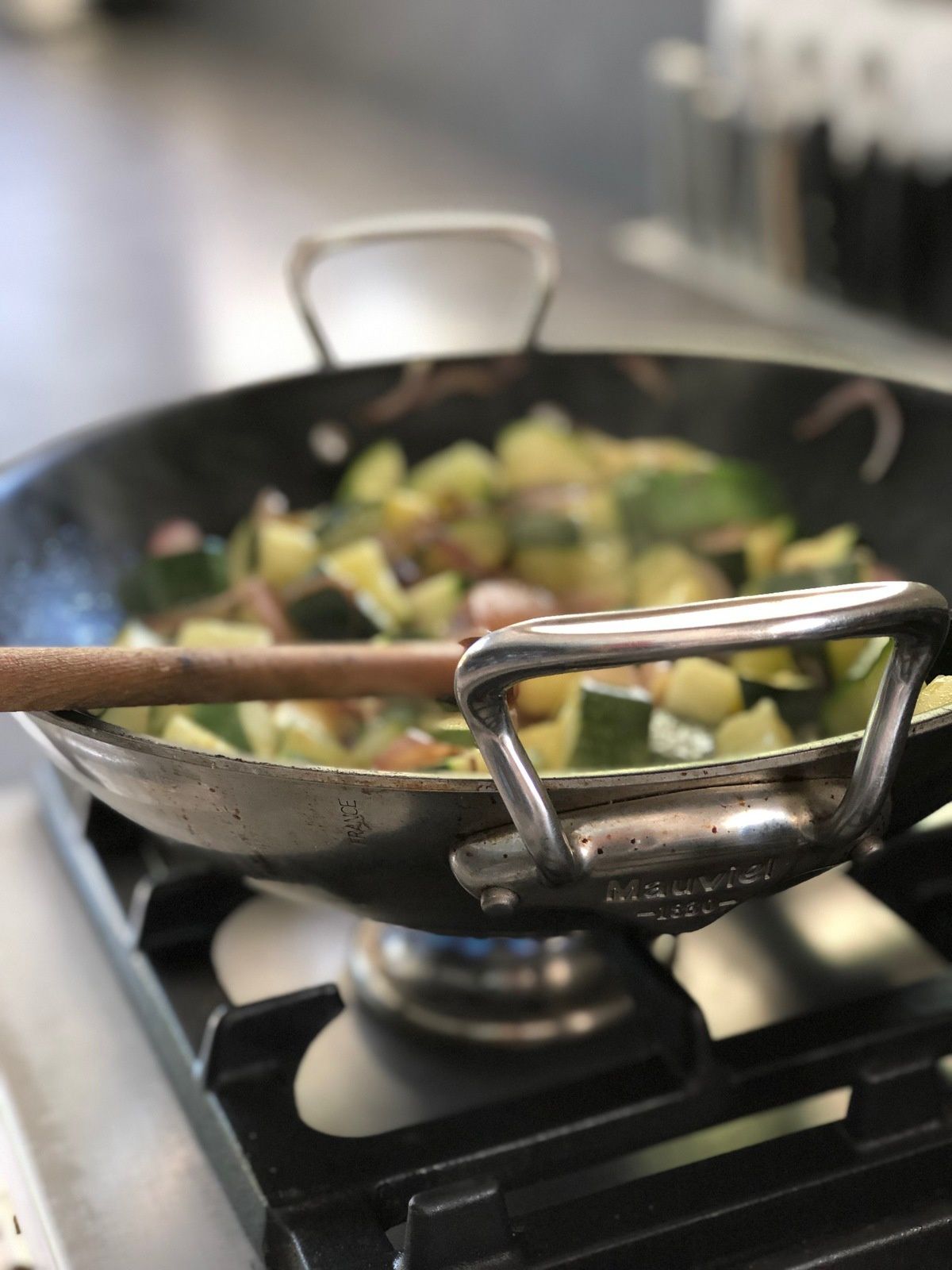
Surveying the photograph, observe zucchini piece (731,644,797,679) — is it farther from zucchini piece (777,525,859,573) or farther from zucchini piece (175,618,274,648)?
zucchini piece (175,618,274,648)

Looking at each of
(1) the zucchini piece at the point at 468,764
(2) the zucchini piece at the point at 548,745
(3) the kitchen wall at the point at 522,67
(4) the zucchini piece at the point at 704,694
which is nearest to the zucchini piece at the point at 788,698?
(4) the zucchini piece at the point at 704,694

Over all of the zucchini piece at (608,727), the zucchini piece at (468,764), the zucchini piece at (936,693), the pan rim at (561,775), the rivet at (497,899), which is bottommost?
the zucchini piece at (608,727)

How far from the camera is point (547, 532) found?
1.03 metres

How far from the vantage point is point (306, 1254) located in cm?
58

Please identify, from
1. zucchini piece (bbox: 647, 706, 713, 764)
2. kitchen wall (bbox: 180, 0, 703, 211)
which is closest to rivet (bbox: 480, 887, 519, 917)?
zucchini piece (bbox: 647, 706, 713, 764)

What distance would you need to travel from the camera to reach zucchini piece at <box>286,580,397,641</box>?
934mm

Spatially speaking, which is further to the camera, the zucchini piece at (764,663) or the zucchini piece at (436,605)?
the zucchini piece at (436,605)

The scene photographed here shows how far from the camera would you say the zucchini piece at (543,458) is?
42.8 inches

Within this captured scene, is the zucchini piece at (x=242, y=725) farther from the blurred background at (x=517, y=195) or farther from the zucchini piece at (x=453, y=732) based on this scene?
the blurred background at (x=517, y=195)

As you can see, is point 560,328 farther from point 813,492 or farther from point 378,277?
point 813,492

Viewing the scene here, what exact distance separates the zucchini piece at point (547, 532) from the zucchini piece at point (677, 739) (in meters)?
0.27

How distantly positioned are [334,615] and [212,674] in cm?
30

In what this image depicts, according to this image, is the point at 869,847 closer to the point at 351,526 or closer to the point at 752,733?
the point at 752,733

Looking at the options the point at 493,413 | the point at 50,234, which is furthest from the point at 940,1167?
the point at 50,234
